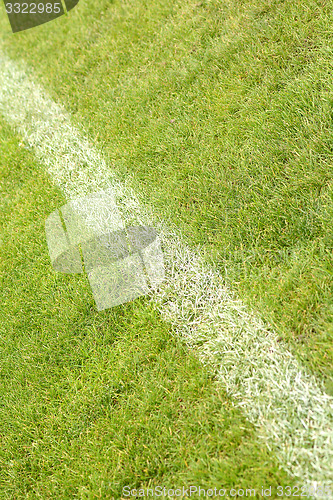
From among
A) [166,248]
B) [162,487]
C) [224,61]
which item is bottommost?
[162,487]

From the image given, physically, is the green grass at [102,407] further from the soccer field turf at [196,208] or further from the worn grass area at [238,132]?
the worn grass area at [238,132]

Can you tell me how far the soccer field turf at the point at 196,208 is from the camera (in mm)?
2375

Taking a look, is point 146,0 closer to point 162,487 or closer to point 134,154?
point 134,154

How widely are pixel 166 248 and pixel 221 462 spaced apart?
151 cm

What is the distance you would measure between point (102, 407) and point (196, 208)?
152cm

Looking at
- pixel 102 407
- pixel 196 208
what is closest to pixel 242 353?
pixel 102 407

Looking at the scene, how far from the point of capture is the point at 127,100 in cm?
455

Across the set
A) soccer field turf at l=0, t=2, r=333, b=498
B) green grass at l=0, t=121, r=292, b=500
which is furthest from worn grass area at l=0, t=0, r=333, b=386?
green grass at l=0, t=121, r=292, b=500

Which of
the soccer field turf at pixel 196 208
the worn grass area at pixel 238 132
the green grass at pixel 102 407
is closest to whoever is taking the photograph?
the green grass at pixel 102 407

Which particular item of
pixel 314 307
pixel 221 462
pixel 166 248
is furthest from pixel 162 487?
pixel 166 248

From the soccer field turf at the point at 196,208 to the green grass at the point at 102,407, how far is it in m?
0.01

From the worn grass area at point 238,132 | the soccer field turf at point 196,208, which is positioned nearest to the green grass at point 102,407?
the soccer field turf at point 196,208

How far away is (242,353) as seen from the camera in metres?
2.47

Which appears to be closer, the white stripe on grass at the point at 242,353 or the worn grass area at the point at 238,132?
the white stripe on grass at the point at 242,353
